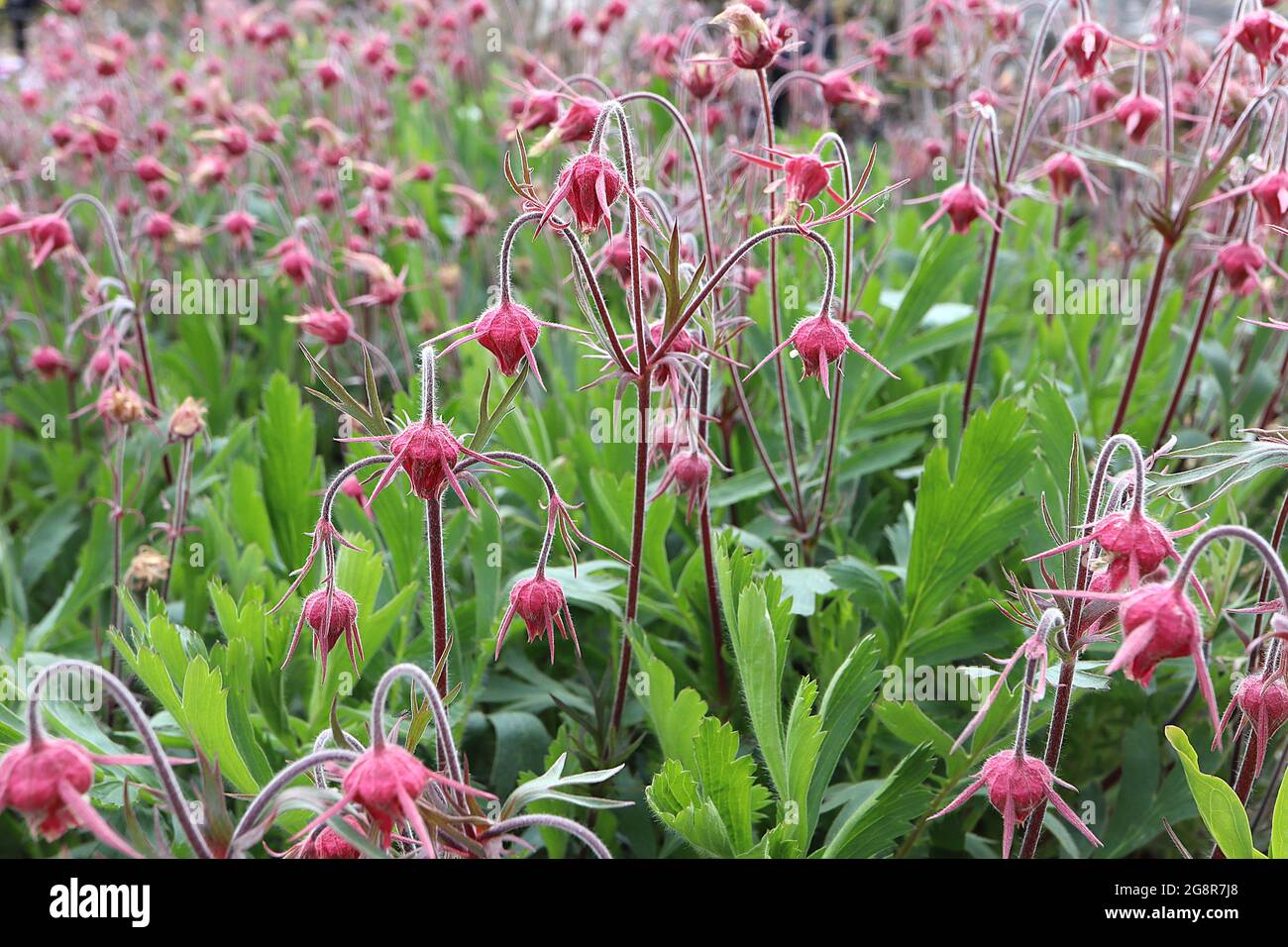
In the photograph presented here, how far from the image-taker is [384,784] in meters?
1.23

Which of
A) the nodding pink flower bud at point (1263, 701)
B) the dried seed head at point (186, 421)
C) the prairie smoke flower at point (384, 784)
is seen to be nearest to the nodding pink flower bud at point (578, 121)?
the dried seed head at point (186, 421)

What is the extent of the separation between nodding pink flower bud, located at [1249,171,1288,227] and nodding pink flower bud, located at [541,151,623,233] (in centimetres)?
130

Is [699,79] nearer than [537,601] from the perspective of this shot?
No

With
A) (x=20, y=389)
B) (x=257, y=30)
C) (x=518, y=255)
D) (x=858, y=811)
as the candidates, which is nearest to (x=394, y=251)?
(x=518, y=255)

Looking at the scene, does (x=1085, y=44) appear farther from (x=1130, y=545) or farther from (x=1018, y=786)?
(x=1018, y=786)

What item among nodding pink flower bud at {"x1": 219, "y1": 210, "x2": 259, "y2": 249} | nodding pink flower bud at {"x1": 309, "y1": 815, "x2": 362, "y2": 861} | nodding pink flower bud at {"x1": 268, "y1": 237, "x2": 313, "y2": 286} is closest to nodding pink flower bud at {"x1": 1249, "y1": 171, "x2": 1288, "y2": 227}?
nodding pink flower bud at {"x1": 309, "y1": 815, "x2": 362, "y2": 861}

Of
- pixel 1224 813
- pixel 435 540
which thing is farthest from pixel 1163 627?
pixel 435 540

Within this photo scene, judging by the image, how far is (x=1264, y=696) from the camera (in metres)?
1.56

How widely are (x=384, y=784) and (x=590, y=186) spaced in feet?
2.93

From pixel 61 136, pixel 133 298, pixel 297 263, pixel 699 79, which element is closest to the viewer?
pixel 699 79

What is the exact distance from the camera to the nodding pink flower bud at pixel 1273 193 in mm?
2066

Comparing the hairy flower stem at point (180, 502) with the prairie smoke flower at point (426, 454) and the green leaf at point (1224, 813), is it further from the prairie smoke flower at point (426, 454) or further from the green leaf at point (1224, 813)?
the green leaf at point (1224, 813)
